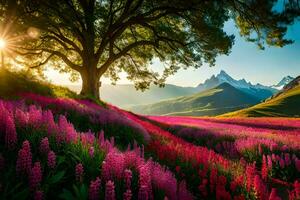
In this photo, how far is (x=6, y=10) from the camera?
17672 millimetres

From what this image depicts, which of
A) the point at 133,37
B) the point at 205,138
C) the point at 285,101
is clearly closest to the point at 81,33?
the point at 133,37

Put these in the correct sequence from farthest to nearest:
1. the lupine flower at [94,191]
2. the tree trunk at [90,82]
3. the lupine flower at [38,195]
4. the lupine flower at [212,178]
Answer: the tree trunk at [90,82]
the lupine flower at [212,178]
the lupine flower at [94,191]
the lupine flower at [38,195]

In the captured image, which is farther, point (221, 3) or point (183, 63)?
point (183, 63)

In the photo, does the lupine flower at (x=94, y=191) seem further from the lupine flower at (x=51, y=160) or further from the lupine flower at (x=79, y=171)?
the lupine flower at (x=51, y=160)

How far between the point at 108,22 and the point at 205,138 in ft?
45.6

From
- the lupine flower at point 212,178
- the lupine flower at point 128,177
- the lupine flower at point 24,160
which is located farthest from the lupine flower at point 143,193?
the lupine flower at point 212,178

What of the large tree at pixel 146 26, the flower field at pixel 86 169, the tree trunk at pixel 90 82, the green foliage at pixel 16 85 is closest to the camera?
the flower field at pixel 86 169

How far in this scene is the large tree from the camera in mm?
19984

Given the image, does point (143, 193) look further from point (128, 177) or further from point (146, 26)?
point (146, 26)

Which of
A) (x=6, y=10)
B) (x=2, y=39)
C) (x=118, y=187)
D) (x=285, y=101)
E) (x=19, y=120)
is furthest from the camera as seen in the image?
(x=285, y=101)

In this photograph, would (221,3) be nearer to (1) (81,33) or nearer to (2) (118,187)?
(1) (81,33)

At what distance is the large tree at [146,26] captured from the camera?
1998 cm

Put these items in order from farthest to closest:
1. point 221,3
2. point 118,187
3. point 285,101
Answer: point 285,101 < point 221,3 < point 118,187

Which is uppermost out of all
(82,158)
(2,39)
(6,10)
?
(6,10)
